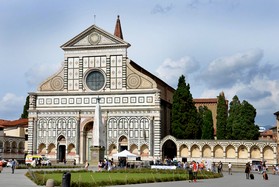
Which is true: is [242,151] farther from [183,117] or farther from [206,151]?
[183,117]

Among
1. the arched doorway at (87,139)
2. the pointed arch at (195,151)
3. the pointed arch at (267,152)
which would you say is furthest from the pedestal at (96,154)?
the pointed arch at (267,152)

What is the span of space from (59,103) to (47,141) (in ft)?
17.6

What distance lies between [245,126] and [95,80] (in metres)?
21.5

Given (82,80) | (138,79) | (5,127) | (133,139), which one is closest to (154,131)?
(133,139)

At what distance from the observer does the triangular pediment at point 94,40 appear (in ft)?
203

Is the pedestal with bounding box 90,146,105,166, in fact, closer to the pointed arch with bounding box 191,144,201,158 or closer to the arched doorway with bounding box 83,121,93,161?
the arched doorway with bounding box 83,121,93,161

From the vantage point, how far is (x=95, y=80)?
6247 centimetres

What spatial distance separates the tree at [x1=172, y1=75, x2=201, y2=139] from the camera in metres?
59.8

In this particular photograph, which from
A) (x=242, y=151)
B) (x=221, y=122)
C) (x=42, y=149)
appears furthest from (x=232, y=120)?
(x=42, y=149)

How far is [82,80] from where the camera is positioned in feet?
206

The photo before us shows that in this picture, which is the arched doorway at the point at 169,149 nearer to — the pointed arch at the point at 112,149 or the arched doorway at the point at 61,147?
the pointed arch at the point at 112,149

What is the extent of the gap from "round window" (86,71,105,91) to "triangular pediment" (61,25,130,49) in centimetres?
373

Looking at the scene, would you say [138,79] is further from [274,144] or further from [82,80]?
[274,144]

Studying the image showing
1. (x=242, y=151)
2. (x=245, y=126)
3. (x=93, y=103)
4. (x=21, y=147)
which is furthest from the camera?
(x=21, y=147)
